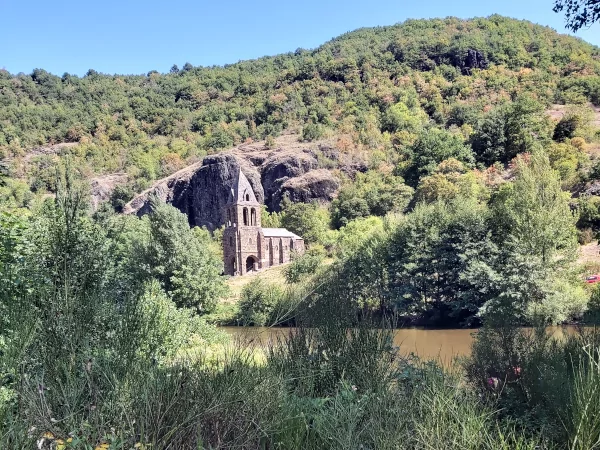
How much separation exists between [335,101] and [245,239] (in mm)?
59068

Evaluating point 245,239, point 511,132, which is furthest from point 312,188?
point 511,132

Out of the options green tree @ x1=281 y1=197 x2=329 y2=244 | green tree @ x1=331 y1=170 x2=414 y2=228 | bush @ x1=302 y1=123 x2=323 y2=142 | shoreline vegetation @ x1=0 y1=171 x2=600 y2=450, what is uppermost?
bush @ x1=302 y1=123 x2=323 y2=142

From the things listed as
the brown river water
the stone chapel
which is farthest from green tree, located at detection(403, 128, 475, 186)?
the brown river water

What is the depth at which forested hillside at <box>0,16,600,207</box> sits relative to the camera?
7519cm

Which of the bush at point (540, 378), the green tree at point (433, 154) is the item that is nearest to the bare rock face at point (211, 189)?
the green tree at point (433, 154)

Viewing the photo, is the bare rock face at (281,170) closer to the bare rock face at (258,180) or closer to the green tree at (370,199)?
the bare rock face at (258,180)

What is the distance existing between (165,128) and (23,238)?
97.0 meters

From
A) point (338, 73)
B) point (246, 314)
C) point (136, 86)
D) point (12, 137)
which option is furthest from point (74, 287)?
point (136, 86)

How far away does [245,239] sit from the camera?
47.5 m

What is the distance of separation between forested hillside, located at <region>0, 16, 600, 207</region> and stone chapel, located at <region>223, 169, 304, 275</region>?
25.0 m

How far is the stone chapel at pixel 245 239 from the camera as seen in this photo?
1853 inches

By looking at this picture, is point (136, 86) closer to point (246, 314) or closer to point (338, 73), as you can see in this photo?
point (338, 73)

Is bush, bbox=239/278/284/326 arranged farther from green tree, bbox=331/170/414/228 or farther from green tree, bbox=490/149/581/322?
green tree, bbox=331/170/414/228

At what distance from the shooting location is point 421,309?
24.6m
